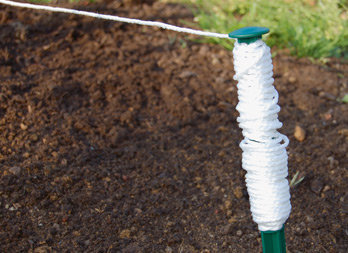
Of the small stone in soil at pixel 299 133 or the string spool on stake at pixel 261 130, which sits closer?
the string spool on stake at pixel 261 130

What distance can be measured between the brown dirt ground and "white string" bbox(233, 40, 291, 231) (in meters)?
0.45

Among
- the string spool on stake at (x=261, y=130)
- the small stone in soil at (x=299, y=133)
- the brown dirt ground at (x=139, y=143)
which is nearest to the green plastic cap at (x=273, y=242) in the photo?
the string spool on stake at (x=261, y=130)

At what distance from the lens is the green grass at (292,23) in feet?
8.63

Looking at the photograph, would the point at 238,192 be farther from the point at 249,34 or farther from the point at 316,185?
the point at 249,34

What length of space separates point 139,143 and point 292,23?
138 cm

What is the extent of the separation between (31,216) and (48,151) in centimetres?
30

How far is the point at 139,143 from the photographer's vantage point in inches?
75.1

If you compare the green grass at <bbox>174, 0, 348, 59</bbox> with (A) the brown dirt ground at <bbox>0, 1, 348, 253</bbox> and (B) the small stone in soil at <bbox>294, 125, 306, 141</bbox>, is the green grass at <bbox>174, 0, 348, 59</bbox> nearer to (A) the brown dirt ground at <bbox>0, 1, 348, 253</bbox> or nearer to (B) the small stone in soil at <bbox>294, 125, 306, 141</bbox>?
(A) the brown dirt ground at <bbox>0, 1, 348, 253</bbox>

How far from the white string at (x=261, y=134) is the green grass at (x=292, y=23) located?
5.05 ft

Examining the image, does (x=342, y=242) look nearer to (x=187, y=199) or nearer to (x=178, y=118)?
(x=187, y=199)

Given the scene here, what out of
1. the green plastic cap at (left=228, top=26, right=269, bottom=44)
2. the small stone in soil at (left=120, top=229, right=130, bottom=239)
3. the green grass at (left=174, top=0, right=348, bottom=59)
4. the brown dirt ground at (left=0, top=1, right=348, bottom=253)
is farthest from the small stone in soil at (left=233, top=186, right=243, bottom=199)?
the green grass at (left=174, top=0, right=348, bottom=59)

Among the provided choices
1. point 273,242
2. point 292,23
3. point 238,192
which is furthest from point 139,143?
point 292,23

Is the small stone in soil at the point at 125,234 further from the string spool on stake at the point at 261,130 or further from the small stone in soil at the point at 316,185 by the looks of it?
the small stone in soil at the point at 316,185

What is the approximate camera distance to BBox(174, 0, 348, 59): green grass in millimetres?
2629
